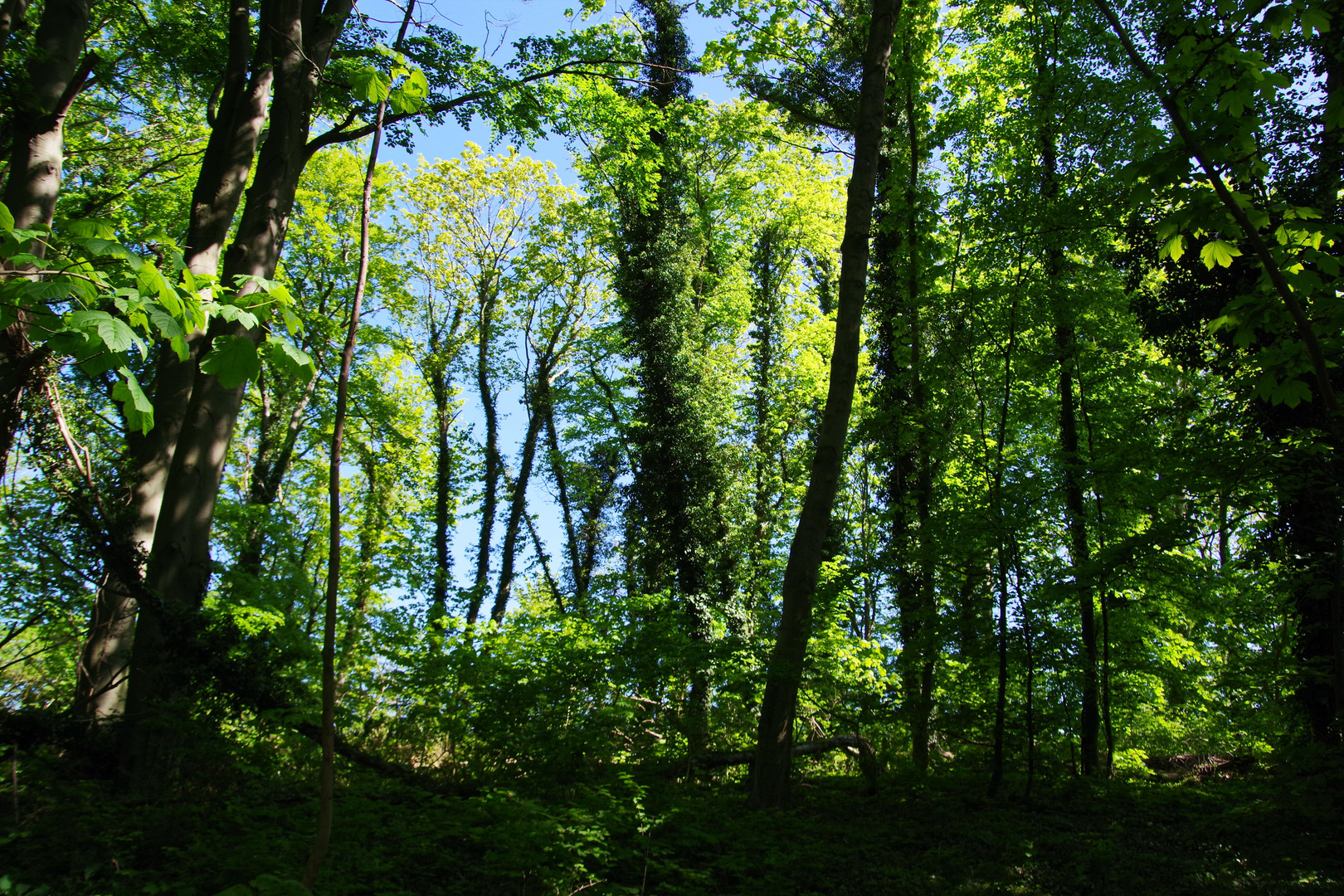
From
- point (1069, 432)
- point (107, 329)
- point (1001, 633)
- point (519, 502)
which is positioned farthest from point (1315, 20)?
point (519, 502)

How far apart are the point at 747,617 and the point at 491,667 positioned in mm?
7900

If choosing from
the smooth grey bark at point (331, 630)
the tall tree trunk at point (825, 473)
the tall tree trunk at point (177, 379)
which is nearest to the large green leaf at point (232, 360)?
the smooth grey bark at point (331, 630)

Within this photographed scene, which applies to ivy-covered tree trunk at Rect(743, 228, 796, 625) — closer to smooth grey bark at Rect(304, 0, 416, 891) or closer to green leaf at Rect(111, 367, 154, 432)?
smooth grey bark at Rect(304, 0, 416, 891)

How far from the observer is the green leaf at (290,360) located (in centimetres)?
182

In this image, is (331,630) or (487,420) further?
(487,420)

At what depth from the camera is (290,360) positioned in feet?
6.09

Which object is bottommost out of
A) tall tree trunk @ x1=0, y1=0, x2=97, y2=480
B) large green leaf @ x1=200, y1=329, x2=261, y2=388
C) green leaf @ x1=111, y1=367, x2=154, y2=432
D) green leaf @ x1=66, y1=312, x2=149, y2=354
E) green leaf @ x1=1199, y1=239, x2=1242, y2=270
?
green leaf @ x1=111, y1=367, x2=154, y2=432

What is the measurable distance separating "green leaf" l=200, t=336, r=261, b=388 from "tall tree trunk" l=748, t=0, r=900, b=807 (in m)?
4.95

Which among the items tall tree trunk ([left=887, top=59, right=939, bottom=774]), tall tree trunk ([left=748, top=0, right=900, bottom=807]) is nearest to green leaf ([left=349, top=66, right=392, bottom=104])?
tall tree trunk ([left=748, top=0, right=900, bottom=807])

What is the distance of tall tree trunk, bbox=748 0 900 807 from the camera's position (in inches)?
230

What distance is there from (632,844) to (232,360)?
170 inches

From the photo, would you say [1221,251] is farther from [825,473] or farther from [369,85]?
[825,473]

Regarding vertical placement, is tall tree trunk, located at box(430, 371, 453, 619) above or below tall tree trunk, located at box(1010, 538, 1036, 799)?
above

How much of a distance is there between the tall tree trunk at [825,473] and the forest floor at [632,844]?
0.59 m
